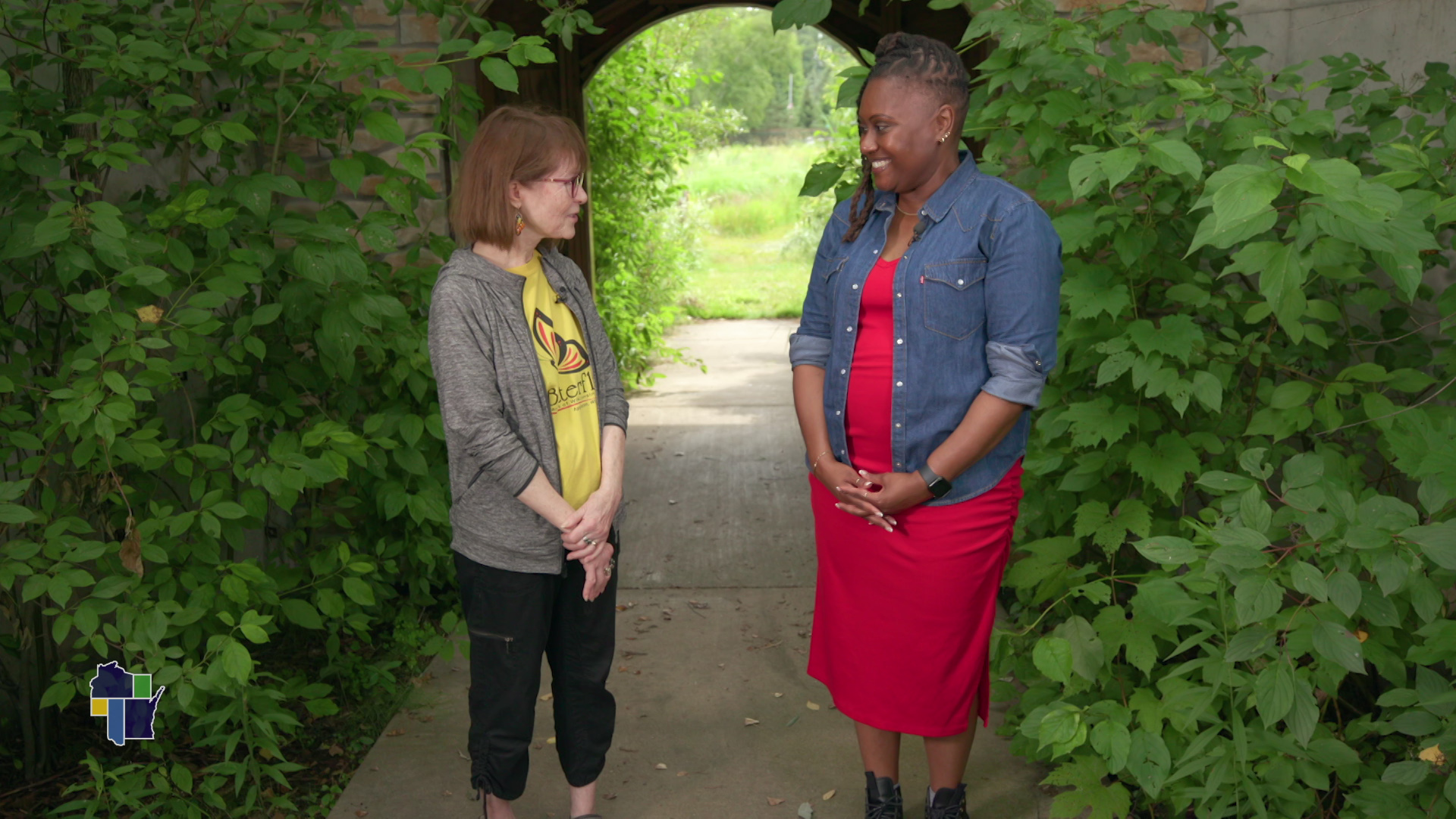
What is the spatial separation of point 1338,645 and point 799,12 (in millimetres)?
1914

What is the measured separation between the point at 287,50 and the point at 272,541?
203 centimetres

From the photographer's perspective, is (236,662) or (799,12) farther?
(799,12)

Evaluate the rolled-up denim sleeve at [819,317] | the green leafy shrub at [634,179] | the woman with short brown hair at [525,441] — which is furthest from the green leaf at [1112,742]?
the green leafy shrub at [634,179]

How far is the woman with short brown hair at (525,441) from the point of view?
2340 mm

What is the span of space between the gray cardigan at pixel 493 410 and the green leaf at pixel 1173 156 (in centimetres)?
132

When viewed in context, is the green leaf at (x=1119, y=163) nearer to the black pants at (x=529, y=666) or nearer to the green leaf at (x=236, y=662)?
the black pants at (x=529, y=666)

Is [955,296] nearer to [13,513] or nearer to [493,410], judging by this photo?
[493,410]

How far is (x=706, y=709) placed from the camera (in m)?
3.62

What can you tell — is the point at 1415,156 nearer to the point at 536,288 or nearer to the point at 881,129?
the point at 881,129

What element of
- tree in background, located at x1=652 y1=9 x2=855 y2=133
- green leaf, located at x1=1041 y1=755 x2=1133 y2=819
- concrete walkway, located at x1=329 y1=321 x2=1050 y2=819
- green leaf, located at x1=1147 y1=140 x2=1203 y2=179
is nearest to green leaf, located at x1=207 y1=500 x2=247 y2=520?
concrete walkway, located at x1=329 y1=321 x2=1050 y2=819

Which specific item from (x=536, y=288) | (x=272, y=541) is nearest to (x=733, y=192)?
(x=272, y=541)

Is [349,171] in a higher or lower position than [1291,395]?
higher

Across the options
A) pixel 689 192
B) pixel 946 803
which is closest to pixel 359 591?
pixel 946 803

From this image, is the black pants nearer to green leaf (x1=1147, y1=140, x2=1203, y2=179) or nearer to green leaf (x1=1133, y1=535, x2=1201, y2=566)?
green leaf (x1=1133, y1=535, x2=1201, y2=566)
